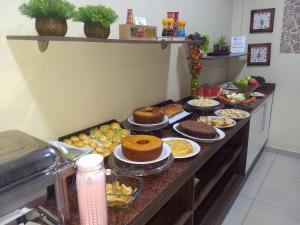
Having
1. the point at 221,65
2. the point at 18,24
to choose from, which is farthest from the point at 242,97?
the point at 18,24

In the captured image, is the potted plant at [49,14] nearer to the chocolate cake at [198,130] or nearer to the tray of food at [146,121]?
the tray of food at [146,121]

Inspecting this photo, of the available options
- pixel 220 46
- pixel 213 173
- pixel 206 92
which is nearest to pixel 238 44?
pixel 220 46

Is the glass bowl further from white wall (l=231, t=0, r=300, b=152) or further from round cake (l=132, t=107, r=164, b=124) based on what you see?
white wall (l=231, t=0, r=300, b=152)

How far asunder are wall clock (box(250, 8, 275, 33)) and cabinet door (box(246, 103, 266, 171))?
3.28 feet

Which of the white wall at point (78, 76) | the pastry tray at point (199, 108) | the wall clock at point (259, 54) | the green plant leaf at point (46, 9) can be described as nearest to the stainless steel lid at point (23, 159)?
the white wall at point (78, 76)

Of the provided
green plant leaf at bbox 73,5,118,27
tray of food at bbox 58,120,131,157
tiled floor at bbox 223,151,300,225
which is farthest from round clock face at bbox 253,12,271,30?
green plant leaf at bbox 73,5,118,27

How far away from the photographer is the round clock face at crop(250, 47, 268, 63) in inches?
113

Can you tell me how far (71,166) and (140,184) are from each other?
318mm

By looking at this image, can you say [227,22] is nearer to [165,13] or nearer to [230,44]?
[230,44]

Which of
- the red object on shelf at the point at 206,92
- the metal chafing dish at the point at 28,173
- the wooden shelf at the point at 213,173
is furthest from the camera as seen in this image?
the red object on shelf at the point at 206,92

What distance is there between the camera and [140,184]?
94cm

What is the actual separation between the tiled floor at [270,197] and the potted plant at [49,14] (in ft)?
5.73

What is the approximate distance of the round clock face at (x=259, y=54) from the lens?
287 centimetres

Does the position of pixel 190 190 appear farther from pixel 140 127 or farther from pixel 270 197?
pixel 270 197
